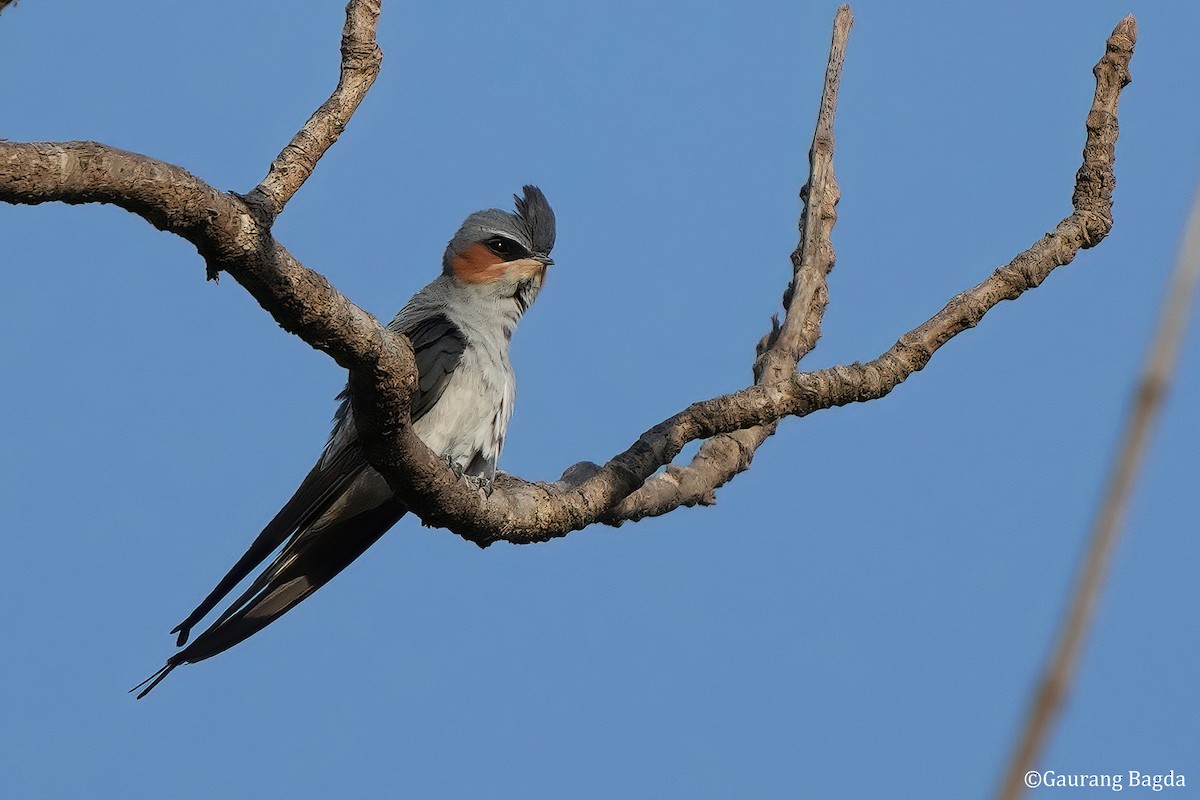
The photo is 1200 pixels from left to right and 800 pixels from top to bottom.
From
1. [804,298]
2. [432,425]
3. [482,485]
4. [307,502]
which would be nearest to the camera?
[482,485]

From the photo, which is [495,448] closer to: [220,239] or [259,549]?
[259,549]

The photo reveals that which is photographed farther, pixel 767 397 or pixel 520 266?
pixel 520 266

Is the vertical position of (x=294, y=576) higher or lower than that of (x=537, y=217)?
lower

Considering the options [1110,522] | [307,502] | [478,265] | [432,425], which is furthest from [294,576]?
[1110,522]

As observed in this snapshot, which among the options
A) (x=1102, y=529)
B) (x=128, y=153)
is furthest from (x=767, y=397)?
(x=1102, y=529)

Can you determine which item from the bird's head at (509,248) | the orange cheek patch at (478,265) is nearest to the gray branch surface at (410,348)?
the bird's head at (509,248)

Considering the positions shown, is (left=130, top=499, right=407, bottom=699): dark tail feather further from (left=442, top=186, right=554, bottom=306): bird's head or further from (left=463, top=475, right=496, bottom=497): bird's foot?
(left=442, top=186, right=554, bottom=306): bird's head

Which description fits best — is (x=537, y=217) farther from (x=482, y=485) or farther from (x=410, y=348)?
(x=410, y=348)
